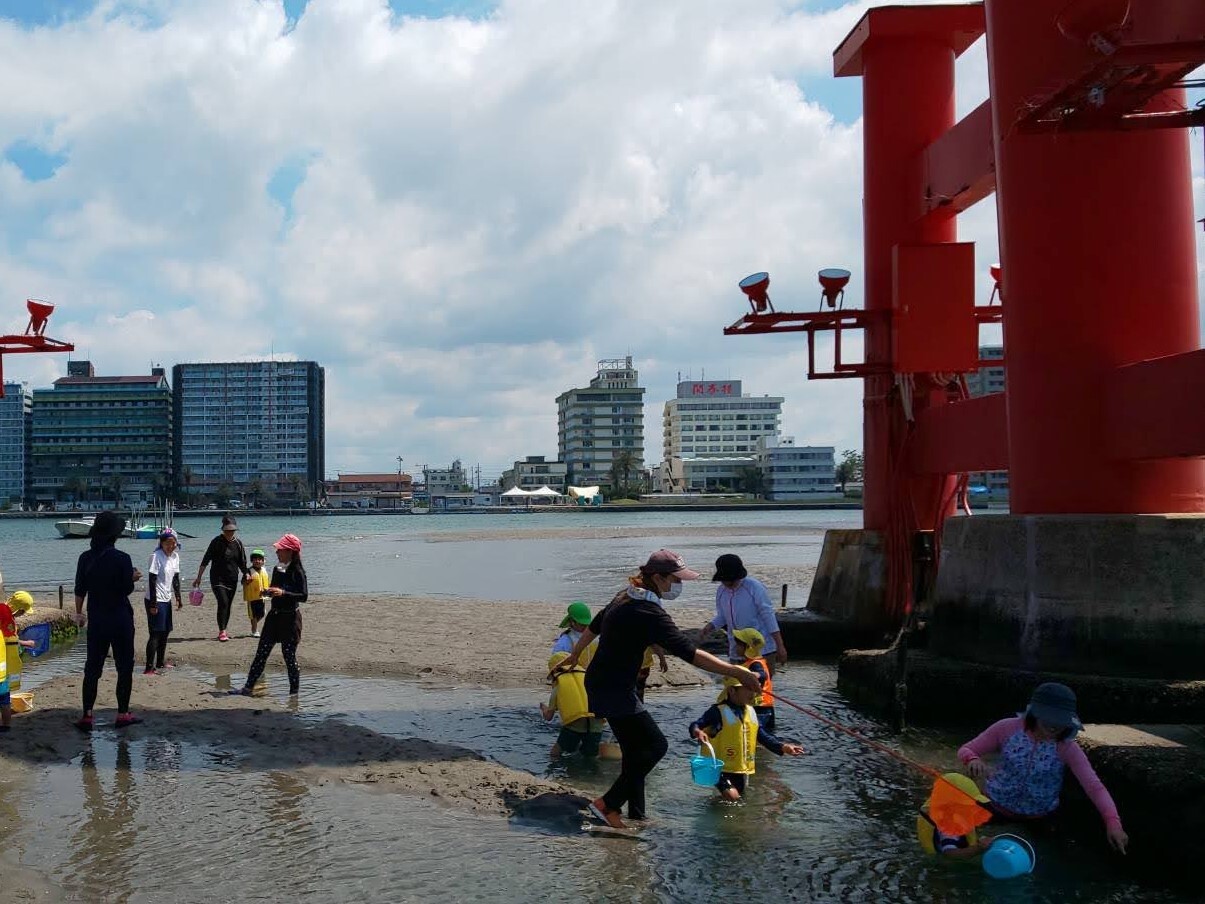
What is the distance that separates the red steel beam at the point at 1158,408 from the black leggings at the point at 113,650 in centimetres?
923

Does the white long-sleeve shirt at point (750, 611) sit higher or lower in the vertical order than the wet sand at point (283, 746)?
higher

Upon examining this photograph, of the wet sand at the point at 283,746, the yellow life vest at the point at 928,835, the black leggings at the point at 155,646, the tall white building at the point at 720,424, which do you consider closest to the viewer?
the yellow life vest at the point at 928,835

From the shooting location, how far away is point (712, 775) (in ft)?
24.0

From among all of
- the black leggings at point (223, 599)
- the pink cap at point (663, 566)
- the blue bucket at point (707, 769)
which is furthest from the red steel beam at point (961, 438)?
the black leggings at point (223, 599)

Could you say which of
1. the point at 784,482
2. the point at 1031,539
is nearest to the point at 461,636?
the point at 1031,539

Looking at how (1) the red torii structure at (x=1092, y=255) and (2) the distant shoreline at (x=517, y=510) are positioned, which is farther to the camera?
(2) the distant shoreline at (x=517, y=510)

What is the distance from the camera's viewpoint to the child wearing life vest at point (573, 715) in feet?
27.9

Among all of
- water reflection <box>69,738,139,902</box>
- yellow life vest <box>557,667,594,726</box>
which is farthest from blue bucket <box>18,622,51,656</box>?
yellow life vest <box>557,667,594,726</box>

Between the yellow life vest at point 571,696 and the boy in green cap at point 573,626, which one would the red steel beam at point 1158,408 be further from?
the yellow life vest at point 571,696

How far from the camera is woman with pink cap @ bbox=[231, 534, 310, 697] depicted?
34.7 ft

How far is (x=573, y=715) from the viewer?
8.52 metres

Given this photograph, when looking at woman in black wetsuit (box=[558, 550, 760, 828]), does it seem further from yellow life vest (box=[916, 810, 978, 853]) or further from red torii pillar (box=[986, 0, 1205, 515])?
red torii pillar (box=[986, 0, 1205, 515])

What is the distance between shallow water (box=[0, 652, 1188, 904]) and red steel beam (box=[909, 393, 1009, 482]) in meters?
5.47

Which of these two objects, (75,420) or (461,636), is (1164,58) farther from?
(75,420)
